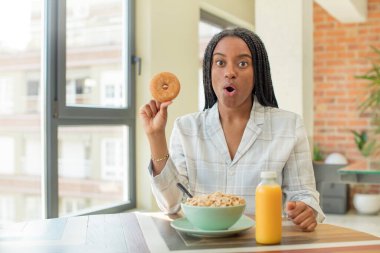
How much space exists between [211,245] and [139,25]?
257 centimetres

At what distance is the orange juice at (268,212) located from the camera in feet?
3.95

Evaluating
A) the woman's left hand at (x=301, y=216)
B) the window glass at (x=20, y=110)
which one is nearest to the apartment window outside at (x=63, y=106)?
the window glass at (x=20, y=110)

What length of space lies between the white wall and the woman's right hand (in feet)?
6.67

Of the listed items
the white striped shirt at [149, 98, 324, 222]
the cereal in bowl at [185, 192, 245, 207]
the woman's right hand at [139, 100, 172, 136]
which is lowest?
the cereal in bowl at [185, 192, 245, 207]

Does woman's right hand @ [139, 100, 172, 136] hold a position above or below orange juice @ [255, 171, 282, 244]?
above

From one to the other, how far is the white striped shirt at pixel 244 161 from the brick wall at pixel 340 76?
454 cm

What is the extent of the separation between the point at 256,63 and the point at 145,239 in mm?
744

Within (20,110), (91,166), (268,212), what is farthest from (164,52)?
(268,212)

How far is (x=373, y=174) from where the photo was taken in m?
3.40

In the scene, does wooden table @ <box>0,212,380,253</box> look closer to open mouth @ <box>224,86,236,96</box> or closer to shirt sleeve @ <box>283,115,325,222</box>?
shirt sleeve @ <box>283,115,325,222</box>

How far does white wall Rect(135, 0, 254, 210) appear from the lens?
3.53m

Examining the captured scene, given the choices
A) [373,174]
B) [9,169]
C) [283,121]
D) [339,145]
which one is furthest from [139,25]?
[339,145]

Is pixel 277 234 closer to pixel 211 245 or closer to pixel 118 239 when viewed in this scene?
pixel 211 245

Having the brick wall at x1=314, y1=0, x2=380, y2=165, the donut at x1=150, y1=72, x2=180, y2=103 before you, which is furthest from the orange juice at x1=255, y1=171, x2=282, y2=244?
the brick wall at x1=314, y1=0, x2=380, y2=165
